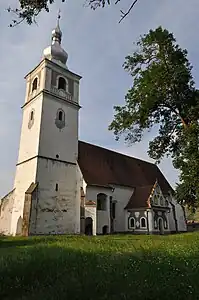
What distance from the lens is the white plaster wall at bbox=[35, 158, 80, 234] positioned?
80.1 ft

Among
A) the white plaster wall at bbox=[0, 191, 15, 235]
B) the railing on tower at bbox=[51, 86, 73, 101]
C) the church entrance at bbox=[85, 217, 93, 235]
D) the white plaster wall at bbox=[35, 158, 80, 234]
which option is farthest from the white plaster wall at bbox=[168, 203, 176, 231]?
the white plaster wall at bbox=[0, 191, 15, 235]

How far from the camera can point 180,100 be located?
16.9m

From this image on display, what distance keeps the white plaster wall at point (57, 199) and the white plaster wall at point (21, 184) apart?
2.94ft

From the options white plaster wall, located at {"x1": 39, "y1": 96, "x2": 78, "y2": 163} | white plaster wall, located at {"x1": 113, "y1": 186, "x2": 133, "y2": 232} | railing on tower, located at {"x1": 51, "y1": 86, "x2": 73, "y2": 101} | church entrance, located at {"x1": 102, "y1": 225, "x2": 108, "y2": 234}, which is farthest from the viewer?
white plaster wall, located at {"x1": 113, "y1": 186, "x2": 133, "y2": 232}

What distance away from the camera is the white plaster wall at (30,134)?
1040 inches

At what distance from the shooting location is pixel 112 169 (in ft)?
108

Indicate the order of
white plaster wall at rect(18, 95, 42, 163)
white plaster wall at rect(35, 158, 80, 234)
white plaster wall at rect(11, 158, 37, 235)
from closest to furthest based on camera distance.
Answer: white plaster wall at rect(35, 158, 80, 234) → white plaster wall at rect(11, 158, 37, 235) → white plaster wall at rect(18, 95, 42, 163)

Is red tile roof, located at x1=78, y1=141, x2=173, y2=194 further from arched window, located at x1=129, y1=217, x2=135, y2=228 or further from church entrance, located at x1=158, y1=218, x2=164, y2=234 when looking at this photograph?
church entrance, located at x1=158, y1=218, x2=164, y2=234

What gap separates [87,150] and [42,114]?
785 cm

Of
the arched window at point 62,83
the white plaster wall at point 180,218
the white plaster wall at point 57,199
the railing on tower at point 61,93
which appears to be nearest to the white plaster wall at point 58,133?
the railing on tower at point 61,93

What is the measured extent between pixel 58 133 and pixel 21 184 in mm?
6517

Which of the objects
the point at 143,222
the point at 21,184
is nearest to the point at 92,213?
the point at 143,222

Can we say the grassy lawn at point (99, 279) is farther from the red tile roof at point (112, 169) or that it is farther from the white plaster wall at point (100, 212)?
the red tile roof at point (112, 169)

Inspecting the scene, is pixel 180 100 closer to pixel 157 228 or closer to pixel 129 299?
pixel 129 299
